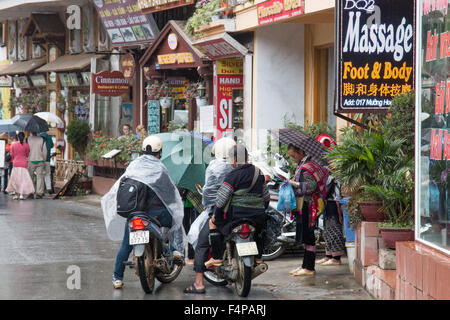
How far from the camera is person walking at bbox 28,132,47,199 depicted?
71.8 feet

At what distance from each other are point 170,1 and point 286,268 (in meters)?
10.1

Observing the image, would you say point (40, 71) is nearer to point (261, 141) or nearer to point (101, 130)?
point (101, 130)

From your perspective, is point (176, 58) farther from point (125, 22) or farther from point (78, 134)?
point (78, 134)

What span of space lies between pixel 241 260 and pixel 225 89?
9811mm

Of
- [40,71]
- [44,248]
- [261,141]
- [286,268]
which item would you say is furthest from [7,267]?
[40,71]

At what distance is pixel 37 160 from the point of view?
22.0 m

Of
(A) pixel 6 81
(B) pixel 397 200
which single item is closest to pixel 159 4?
(B) pixel 397 200

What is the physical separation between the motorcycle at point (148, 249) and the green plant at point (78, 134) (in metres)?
14.6

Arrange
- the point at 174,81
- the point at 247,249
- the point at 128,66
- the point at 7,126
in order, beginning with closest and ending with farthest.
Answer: the point at 247,249
the point at 174,81
the point at 7,126
the point at 128,66

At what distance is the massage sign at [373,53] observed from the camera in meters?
10.0

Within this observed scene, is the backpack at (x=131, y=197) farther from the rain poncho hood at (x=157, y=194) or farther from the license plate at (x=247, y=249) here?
the license plate at (x=247, y=249)

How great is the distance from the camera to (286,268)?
35.2 ft

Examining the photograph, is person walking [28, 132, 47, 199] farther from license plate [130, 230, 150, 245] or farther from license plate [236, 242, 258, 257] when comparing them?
license plate [236, 242, 258, 257]

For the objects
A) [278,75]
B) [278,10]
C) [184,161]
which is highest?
[278,10]
